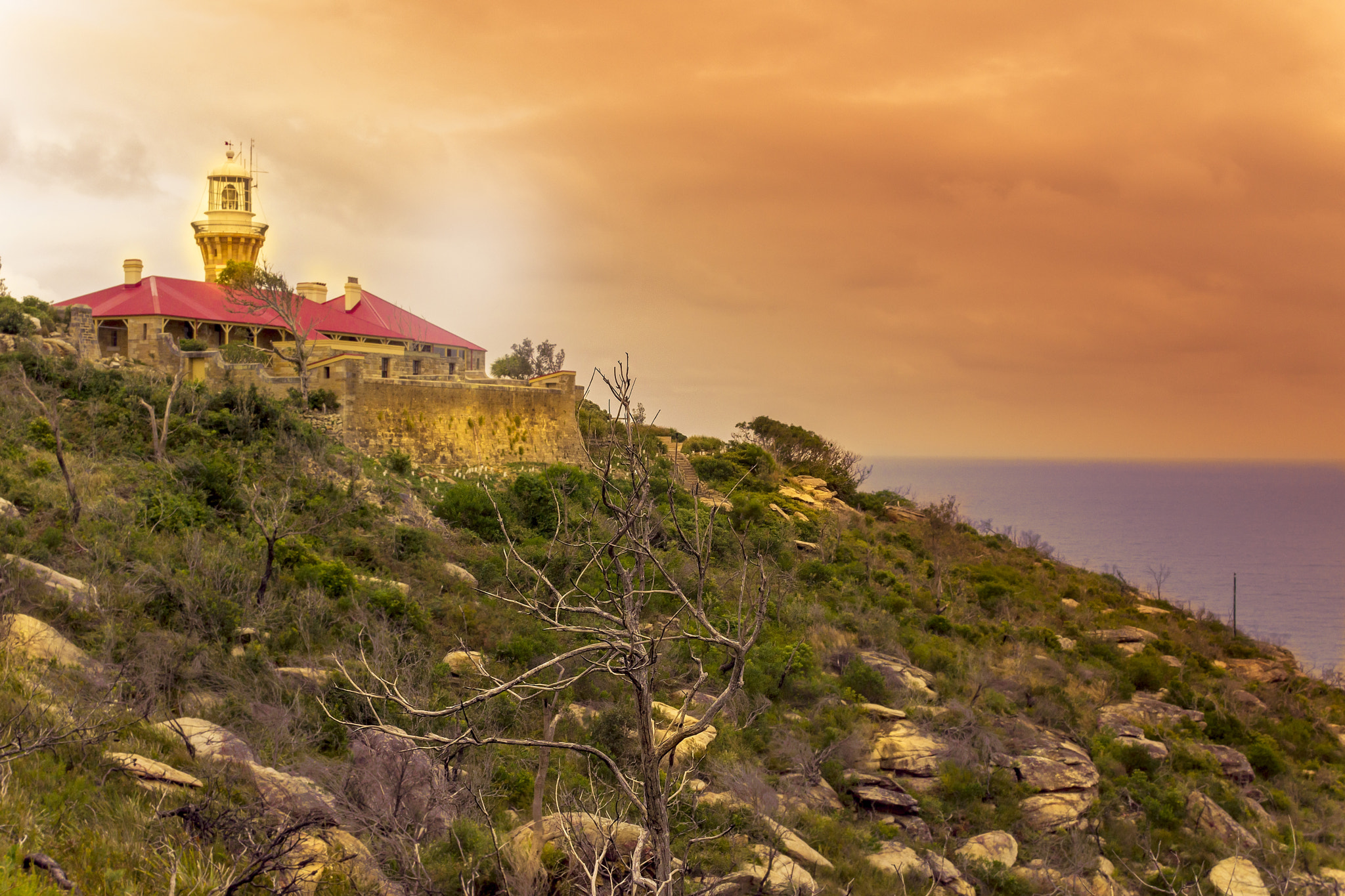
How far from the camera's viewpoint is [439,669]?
13602mm

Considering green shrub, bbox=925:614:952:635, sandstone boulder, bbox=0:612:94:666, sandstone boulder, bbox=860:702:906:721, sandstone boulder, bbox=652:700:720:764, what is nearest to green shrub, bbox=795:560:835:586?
green shrub, bbox=925:614:952:635

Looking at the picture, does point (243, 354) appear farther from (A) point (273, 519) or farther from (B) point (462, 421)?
(A) point (273, 519)

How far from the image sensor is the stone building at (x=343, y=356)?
25.5 m

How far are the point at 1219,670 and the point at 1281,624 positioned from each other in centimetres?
3748

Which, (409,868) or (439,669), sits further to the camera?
(439,669)

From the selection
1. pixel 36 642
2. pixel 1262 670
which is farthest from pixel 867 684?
pixel 1262 670

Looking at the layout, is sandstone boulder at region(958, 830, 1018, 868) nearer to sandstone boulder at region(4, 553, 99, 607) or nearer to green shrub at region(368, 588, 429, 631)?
green shrub at region(368, 588, 429, 631)

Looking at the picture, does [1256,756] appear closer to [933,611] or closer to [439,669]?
[933,611]

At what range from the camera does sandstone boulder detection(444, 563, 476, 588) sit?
1811 centimetres

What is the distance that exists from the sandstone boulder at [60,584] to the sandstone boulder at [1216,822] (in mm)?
19598

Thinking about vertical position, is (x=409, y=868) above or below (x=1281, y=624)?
above

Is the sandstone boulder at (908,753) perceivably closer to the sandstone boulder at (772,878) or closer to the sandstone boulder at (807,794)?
the sandstone boulder at (807,794)

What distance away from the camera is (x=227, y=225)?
126 ft

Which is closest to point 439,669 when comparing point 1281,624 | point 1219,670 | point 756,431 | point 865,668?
point 865,668
